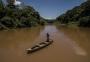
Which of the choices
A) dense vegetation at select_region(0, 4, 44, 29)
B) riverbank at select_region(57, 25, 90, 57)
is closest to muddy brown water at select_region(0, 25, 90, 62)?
riverbank at select_region(57, 25, 90, 57)

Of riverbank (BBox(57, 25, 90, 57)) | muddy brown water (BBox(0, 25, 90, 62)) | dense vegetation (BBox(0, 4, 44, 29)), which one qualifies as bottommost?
riverbank (BBox(57, 25, 90, 57))

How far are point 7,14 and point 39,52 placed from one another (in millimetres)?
41036

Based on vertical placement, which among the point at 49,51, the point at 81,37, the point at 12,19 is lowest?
the point at 81,37

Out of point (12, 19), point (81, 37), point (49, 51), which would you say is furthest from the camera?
point (12, 19)

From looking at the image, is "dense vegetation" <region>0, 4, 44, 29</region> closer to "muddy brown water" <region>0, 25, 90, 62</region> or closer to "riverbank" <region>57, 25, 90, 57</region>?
"riverbank" <region>57, 25, 90, 57</region>

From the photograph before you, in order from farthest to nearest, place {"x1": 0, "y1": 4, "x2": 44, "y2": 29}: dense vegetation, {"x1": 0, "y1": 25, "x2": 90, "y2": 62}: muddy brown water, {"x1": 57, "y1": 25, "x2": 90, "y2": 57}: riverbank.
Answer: {"x1": 0, "y1": 4, "x2": 44, "y2": 29}: dense vegetation < {"x1": 57, "y1": 25, "x2": 90, "y2": 57}: riverbank < {"x1": 0, "y1": 25, "x2": 90, "y2": 62}: muddy brown water

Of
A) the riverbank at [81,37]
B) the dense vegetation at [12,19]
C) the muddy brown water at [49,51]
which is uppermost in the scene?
the dense vegetation at [12,19]

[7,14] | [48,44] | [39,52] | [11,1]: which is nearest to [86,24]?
[7,14]

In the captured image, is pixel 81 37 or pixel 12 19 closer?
pixel 81 37

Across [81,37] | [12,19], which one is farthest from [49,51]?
[12,19]

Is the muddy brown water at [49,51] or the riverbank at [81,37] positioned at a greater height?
the muddy brown water at [49,51]

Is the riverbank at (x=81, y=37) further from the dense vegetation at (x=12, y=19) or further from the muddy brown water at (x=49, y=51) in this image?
the dense vegetation at (x=12, y=19)

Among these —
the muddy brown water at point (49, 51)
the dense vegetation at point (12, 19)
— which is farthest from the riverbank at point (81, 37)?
the dense vegetation at point (12, 19)

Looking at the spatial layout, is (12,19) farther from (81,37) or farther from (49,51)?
(49,51)
